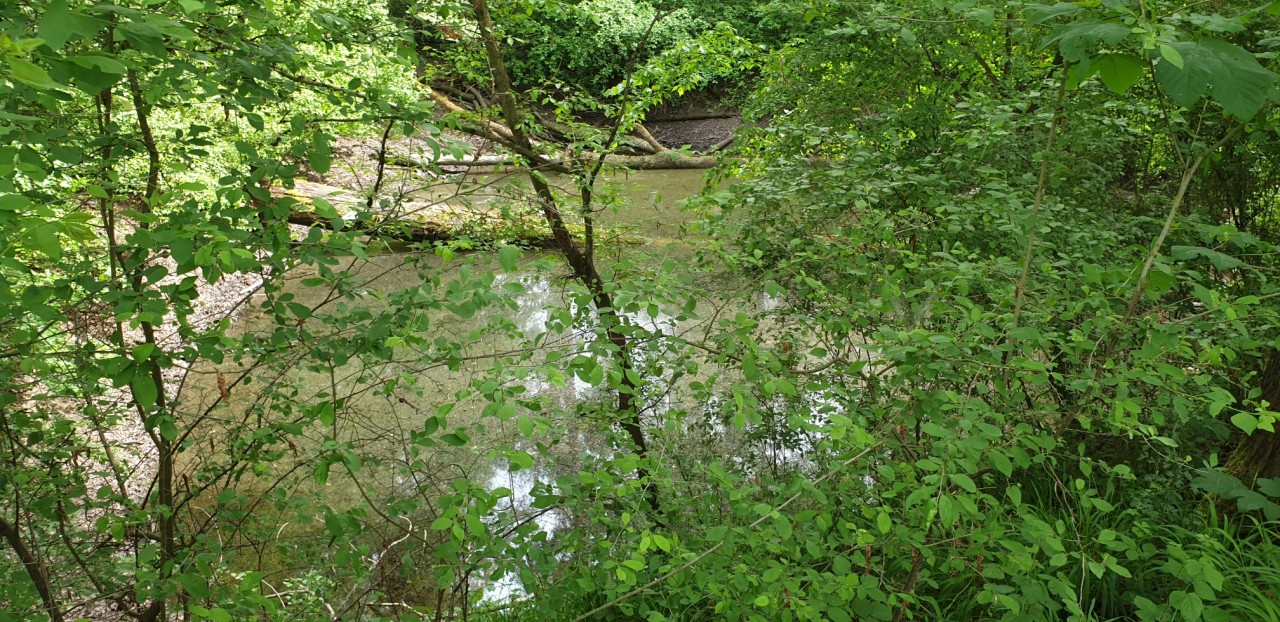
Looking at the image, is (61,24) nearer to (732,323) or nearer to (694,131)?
(732,323)

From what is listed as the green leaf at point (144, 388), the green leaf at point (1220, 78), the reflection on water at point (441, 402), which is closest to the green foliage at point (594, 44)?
the reflection on water at point (441, 402)

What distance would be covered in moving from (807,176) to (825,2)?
1071mm

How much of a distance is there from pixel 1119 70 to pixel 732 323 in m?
0.89

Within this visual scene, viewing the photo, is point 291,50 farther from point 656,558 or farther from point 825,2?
point 825,2

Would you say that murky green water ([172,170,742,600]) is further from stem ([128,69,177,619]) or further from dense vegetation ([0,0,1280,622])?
stem ([128,69,177,619])

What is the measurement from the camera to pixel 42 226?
3.54 feet

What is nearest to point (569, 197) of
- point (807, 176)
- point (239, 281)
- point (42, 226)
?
point (807, 176)

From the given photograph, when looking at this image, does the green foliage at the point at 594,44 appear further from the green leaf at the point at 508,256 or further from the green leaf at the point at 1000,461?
the green leaf at the point at 1000,461

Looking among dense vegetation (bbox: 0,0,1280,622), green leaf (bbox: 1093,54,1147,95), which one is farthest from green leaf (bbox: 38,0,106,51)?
green leaf (bbox: 1093,54,1147,95)

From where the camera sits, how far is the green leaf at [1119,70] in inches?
43.8

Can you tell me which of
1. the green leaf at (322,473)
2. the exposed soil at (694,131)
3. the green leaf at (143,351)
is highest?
the green leaf at (143,351)

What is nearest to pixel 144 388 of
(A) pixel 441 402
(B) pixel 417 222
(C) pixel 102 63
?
(C) pixel 102 63

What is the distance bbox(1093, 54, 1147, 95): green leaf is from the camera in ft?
3.65

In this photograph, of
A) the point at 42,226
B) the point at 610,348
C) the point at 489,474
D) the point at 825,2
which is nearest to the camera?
the point at 42,226
